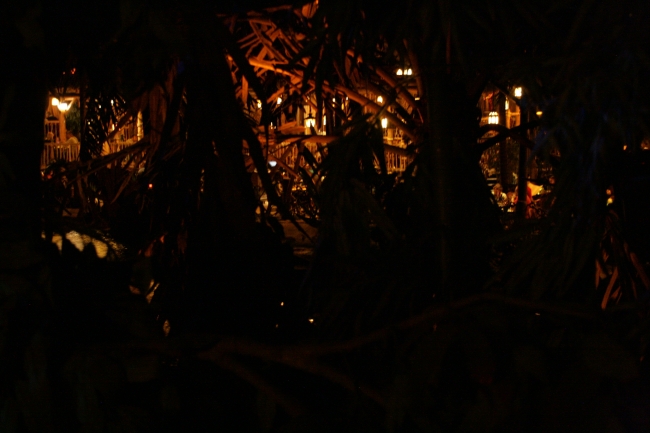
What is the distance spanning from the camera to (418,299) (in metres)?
2.36

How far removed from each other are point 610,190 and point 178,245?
1675mm

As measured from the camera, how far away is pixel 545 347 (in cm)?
164

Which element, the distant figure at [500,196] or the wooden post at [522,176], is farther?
the distant figure at [500,196]

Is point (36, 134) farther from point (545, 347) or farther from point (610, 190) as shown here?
point (610, 190)

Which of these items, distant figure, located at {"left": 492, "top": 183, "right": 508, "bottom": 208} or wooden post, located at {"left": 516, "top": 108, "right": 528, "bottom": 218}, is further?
distant figure, located at {"left": 492, "top": 183, "right": 508, "bottom": 208}

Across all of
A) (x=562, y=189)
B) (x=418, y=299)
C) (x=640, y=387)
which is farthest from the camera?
(x=418, y=299)

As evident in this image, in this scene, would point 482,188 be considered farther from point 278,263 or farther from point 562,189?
point 278,263

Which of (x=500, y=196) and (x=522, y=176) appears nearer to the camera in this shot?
(x=522, y=176)

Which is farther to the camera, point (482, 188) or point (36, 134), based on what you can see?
point (482, 188)

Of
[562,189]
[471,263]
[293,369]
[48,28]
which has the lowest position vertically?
[293,369]

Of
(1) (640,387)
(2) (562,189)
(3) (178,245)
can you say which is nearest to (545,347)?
(1) (640,387)

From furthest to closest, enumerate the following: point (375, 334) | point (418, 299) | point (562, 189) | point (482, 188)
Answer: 1. point (482, 188)
2. point (418, 299)
3. point (562, 189)
4. point (375, 334)

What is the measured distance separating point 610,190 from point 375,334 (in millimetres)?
1230

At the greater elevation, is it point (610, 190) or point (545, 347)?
point (610, 190)
